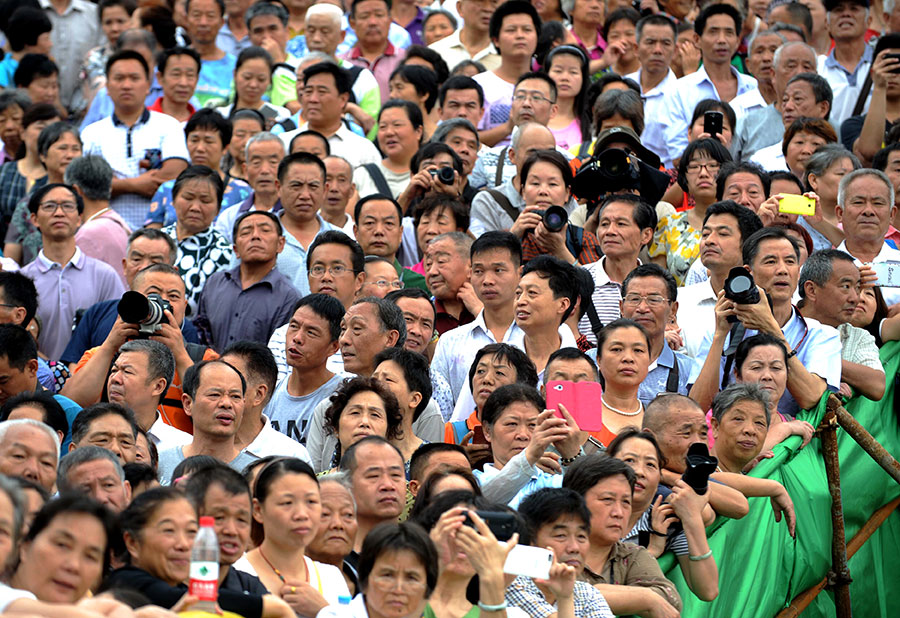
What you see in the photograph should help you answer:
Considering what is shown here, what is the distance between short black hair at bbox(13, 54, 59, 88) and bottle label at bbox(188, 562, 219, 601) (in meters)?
8.89

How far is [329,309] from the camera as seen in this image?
7.91m

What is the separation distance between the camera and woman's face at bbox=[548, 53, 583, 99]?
438 inches

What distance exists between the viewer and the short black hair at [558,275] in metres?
8.00

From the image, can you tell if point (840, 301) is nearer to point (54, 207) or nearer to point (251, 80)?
point (54, 207)

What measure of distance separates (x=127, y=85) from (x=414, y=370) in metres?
4.54

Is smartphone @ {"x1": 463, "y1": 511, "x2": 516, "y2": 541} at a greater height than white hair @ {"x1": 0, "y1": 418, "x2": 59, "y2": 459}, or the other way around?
white hair @ {"x1": 0, "y1": 418, "x2": 59, "y2": 459}

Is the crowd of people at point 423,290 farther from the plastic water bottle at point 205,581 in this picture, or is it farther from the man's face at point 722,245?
the plastic water bottle at point 205,581

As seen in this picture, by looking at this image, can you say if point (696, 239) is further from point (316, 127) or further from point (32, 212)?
point (32, 212)

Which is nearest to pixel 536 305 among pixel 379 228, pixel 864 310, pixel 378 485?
pixel 379 228

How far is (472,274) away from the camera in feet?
27.4

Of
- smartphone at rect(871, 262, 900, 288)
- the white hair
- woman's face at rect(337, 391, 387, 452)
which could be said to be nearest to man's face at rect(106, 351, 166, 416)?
woman's face at rect(337, 391, 387, 452)

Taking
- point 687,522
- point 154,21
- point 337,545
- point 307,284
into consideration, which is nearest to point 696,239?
point 307,284

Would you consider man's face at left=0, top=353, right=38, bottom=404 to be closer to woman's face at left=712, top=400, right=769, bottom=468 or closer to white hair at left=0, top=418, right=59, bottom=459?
white hair at left=0, top=418, right=59, bottom=459

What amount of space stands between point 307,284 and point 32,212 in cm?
165
